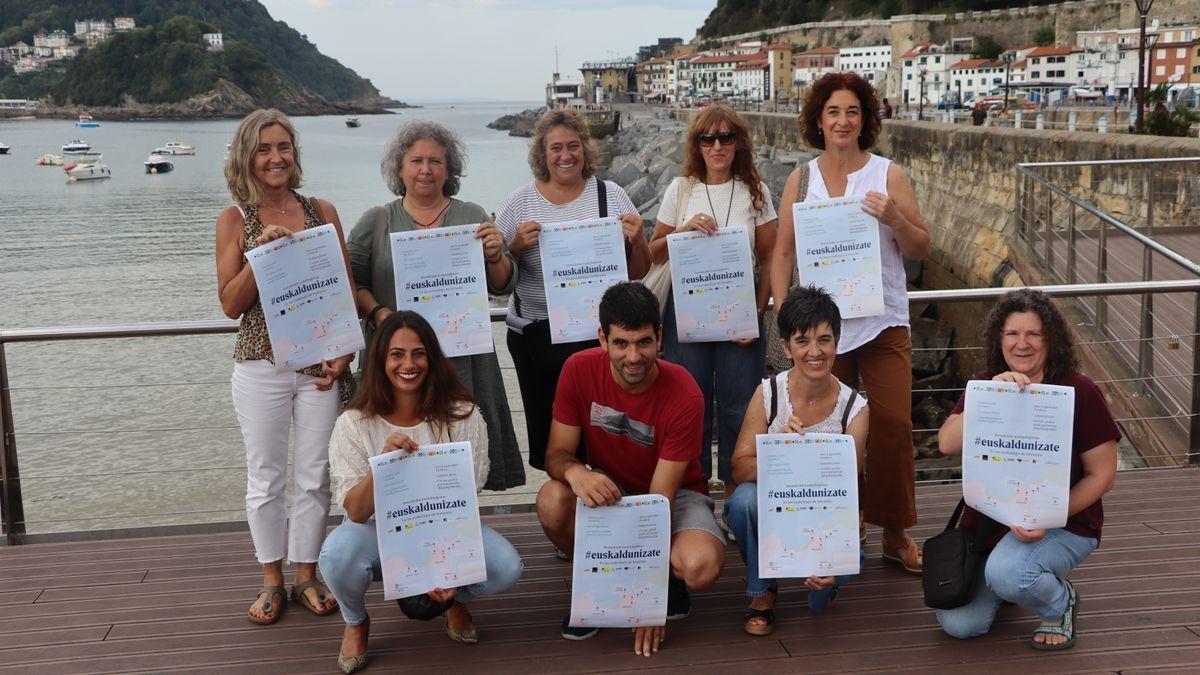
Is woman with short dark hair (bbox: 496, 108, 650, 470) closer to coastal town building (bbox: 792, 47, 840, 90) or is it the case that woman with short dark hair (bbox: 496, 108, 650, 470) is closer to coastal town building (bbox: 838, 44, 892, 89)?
coastal town building (bbox: 838, 44, 892, 89)

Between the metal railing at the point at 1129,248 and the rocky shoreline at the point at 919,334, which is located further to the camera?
the rocky shoreline at the point at 919,334

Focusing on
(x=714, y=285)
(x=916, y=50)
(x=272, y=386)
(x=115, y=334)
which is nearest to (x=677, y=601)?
(x=714, y=285)

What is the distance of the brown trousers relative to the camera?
3.62 meters

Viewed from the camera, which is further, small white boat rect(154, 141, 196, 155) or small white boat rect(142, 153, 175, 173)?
small white boat rect(154, 141, 196, 155)

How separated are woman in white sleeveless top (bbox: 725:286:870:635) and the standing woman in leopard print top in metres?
1.41

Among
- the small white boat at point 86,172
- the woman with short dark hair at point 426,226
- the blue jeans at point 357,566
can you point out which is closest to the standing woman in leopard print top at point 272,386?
the woman with short dark hair at point 426,226

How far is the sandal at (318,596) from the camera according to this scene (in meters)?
3.47

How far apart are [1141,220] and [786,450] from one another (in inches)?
425

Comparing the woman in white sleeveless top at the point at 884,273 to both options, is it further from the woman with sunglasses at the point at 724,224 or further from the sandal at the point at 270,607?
the sandal at the point at 270,607

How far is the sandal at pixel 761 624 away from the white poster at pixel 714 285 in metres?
1.02

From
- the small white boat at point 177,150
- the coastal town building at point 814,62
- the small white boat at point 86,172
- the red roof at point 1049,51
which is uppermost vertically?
the coastal town building at point 814,62

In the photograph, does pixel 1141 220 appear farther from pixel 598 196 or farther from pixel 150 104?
pixel 150 104

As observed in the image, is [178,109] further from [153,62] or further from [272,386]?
[272,386]

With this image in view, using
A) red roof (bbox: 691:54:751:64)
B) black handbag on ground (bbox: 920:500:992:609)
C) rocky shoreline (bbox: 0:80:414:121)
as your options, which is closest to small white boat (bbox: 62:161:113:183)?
black handbag on ground (bbox: 920:500:992:609)
